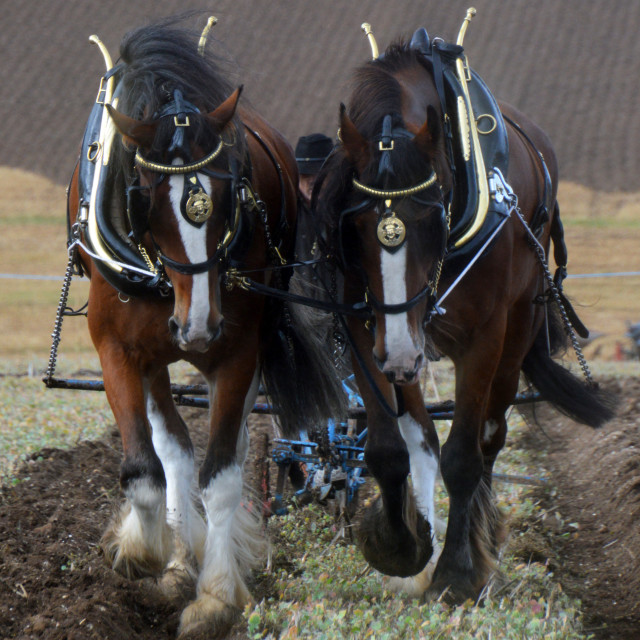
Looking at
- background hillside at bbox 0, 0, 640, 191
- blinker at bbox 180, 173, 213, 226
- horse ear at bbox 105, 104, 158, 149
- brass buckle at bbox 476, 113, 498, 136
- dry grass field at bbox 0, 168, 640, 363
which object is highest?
background hillside at bbox 0, 0, 640, 191

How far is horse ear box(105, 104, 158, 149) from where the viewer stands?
10.4ft

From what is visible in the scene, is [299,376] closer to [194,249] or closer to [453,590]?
[453,590]

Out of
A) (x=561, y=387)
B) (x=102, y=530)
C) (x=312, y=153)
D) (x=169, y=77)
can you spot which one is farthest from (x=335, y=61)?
(x=169, y=77)

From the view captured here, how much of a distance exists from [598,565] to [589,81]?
18.5 metres

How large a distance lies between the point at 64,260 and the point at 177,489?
15057mm

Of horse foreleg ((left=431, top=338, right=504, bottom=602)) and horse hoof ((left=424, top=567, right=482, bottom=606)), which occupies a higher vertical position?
horse foreleg ((left=431, top=338, right=504, bottom=602))

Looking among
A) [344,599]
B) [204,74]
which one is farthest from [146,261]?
[344,599]

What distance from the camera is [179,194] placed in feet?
10.2

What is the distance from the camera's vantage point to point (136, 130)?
3.17 m

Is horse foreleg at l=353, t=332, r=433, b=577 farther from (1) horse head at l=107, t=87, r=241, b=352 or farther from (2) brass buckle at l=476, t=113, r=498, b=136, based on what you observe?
(2) brass buckle at l=476, t=113, r=498, b=136

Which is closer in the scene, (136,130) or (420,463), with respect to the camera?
(136,130)

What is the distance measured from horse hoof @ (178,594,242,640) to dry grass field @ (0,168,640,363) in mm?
9871

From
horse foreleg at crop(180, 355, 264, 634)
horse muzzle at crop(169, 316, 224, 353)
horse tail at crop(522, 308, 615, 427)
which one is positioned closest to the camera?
horse muzzle at crop(169, 316, 224, 353)

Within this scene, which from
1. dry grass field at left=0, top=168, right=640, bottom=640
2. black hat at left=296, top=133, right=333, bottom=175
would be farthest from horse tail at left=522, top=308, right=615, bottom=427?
→ black hat at left=296, top=133, right=333, bottom=175
